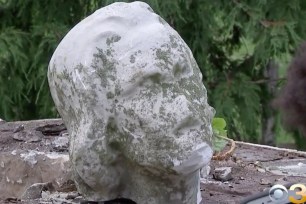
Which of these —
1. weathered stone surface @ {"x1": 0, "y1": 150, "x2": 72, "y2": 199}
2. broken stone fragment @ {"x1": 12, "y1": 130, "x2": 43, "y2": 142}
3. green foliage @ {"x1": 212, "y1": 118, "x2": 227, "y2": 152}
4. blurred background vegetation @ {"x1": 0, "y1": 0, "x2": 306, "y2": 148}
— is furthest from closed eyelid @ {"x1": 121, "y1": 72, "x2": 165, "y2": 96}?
blurred background vegetation @ {"x1": 0, "y1": 0, "x2": 306, "y2": 148}

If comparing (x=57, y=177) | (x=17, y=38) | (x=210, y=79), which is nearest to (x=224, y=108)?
(x=210, y=79)

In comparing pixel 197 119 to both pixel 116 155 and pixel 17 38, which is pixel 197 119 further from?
pixel 17 38

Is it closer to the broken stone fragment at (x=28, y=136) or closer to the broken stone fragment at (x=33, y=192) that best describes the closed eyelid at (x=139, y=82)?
the broken stone fragment at (x=33, y=192)

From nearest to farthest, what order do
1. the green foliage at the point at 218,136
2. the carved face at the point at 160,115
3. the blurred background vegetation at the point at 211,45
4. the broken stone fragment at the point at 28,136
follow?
1. the carved face at the point at 160,115
2. the broken stone fragment at the point at 28,136
3. the green foliage at the point at 218,136
4. the blurred background vegetation at the point at 211,45

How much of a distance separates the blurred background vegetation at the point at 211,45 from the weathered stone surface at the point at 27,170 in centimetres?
146

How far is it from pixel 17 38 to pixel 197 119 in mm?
2334

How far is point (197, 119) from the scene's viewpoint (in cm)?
200

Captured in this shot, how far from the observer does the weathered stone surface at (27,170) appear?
2.49m

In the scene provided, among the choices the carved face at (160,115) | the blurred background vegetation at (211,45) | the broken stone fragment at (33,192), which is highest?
the carved face at (160,115)

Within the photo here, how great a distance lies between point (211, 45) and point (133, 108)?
8.25 ft

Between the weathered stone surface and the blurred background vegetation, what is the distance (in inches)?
57.5

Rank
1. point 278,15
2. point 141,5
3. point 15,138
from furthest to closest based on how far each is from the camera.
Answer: point 278,15 < point 15,138 < point 141,5

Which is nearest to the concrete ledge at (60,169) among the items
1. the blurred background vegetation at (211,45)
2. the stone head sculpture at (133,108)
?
the stone head sculpture at (133,108)

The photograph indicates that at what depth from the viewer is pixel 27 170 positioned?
2525mm
